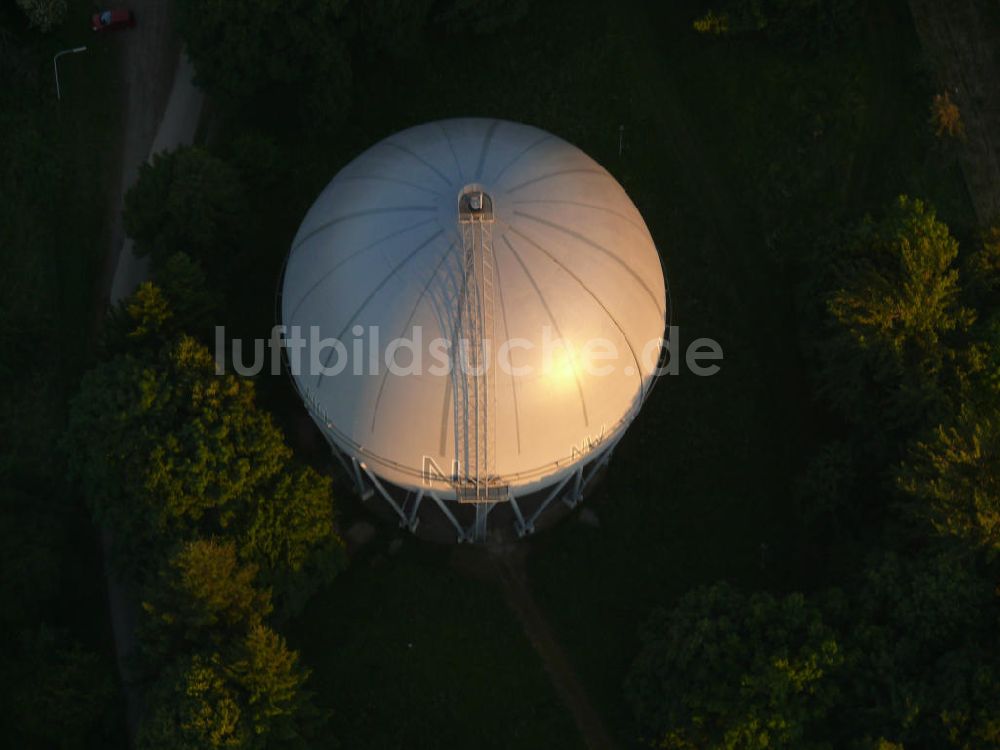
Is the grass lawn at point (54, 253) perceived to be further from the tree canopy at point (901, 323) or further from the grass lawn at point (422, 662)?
the tree canopy at point (901, 323)

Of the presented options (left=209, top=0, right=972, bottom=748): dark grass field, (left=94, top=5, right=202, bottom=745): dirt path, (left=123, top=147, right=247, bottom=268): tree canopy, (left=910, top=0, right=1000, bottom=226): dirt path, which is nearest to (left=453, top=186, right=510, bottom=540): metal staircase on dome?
(left=209, top=0, right=972, bottom=748): dark grass field

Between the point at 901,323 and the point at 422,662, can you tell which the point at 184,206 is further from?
the point at 901,323

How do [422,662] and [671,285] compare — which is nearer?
[422,662]

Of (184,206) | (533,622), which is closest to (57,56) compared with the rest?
(184,206)

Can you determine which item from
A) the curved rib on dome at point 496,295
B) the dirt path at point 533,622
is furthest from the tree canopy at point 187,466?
the dirt path at point 533,622

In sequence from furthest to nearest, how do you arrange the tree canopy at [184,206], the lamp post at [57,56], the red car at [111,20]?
the red car at [111,20]
the lamp post at [57,56]
the tree canopy at [184,206]

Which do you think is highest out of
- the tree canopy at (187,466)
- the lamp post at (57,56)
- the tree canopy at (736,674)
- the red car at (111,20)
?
the red car at (111,20)

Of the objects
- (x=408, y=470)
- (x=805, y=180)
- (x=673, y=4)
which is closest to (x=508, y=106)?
(x=673, y=4)
